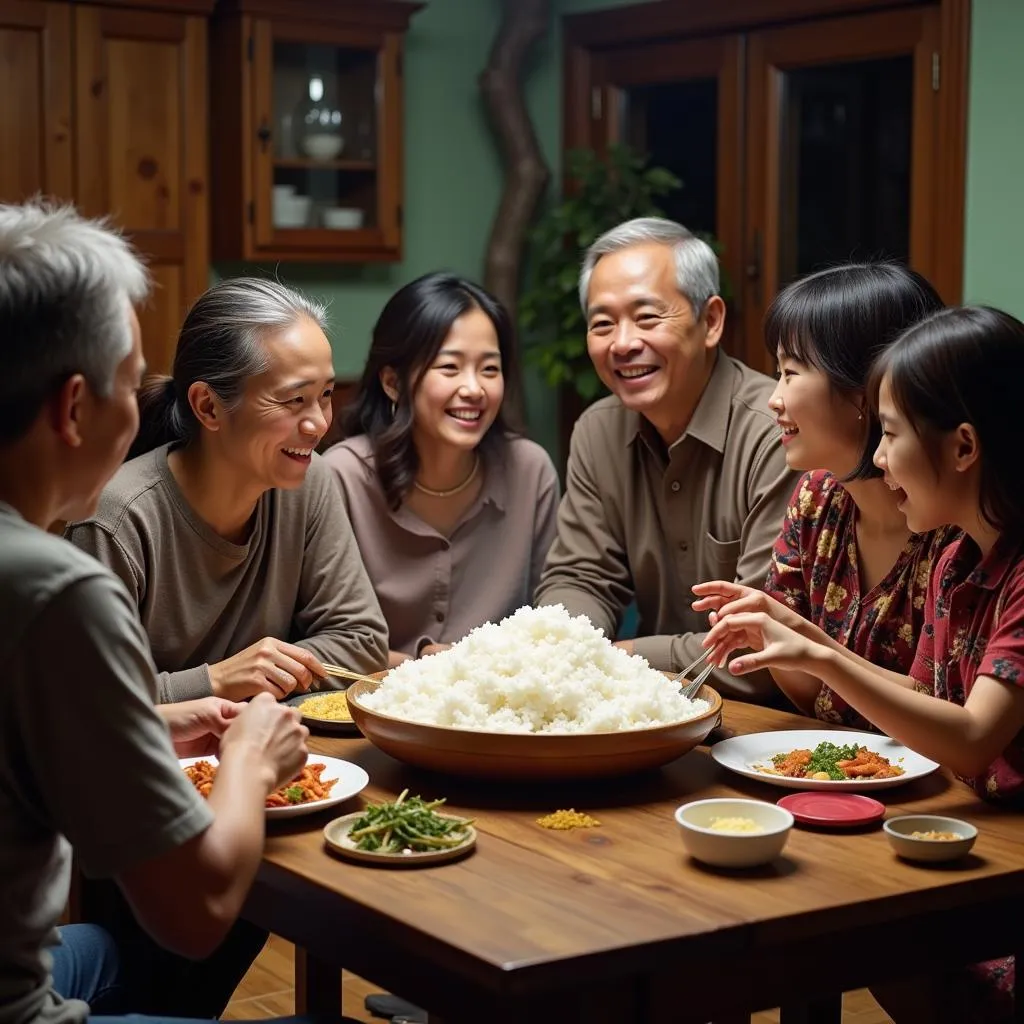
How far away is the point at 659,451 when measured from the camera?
3258mm

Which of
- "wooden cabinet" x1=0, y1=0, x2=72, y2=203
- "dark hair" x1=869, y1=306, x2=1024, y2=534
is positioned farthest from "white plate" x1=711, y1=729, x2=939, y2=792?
"wooden cabinet" x1=0, y1=0, x2=72, y2=203

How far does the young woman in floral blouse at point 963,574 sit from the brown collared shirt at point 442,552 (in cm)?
130

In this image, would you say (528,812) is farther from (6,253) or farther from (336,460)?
(336,460)

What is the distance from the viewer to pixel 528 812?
6.18ft

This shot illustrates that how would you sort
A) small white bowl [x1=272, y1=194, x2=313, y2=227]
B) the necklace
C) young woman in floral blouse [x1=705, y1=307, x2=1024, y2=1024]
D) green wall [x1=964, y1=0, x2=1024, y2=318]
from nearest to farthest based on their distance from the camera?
young woman in floral blouse [x1=705, y1=307, x2=1024, y2=1024], the necklace, green wall [x1=964, y1=0, x2=1024, y2=318], small white bowl [x1=272, y1=194, x2=313, y2=227]

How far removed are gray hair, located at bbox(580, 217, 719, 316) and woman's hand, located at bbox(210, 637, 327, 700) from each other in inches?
51.7

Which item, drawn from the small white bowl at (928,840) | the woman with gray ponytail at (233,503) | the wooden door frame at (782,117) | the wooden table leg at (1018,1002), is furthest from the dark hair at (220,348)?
the wooden door frame at (782,117)

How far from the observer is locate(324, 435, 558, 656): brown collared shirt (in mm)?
3318

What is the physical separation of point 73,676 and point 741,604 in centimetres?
104

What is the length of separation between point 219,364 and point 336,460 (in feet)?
2.46

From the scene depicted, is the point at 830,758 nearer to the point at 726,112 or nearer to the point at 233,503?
the point at 233,503

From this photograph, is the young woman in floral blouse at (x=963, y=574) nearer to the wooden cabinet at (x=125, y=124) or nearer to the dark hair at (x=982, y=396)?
the dark hair at (x=982, y=396)

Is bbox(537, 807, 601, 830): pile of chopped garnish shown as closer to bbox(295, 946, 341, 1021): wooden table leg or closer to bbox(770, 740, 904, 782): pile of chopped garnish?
bbox(770, 740, 904, 782): pile of chopped garnish

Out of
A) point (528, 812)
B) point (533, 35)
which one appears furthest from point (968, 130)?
point (528, 812)
